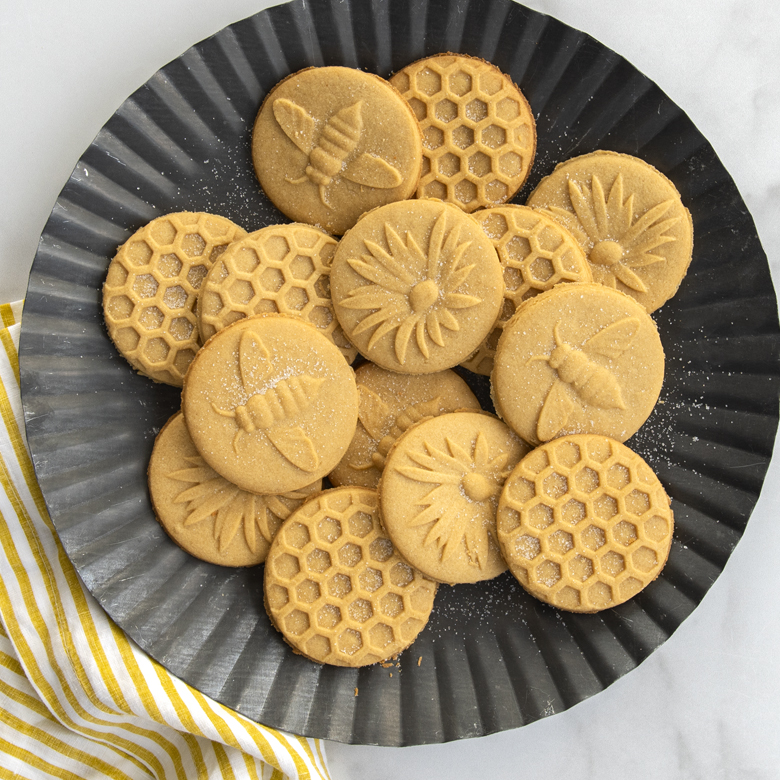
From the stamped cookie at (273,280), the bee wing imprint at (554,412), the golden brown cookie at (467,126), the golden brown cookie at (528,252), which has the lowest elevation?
the stamped cookie at (273,280)

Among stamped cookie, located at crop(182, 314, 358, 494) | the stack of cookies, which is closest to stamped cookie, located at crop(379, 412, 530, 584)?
the stack of cookies

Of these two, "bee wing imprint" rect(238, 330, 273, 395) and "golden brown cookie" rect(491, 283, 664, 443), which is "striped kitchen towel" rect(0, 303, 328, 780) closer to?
"bee wing imprint" rect(238, 330, 273, 395)

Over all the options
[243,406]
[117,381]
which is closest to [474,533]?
[243,406]

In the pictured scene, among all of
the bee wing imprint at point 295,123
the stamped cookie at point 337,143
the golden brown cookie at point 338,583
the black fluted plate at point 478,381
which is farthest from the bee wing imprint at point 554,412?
the bee wing imprint at point 295,123

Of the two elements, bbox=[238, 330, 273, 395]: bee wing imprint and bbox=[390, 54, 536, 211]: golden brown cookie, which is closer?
bbox=[238, 330, 273, 395]: bee wing imprint

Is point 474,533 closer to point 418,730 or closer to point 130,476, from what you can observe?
point 418,730

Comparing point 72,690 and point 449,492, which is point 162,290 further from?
point 72,690

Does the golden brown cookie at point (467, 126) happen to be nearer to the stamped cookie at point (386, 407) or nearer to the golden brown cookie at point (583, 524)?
the stamped cookie at point (386, 407)
